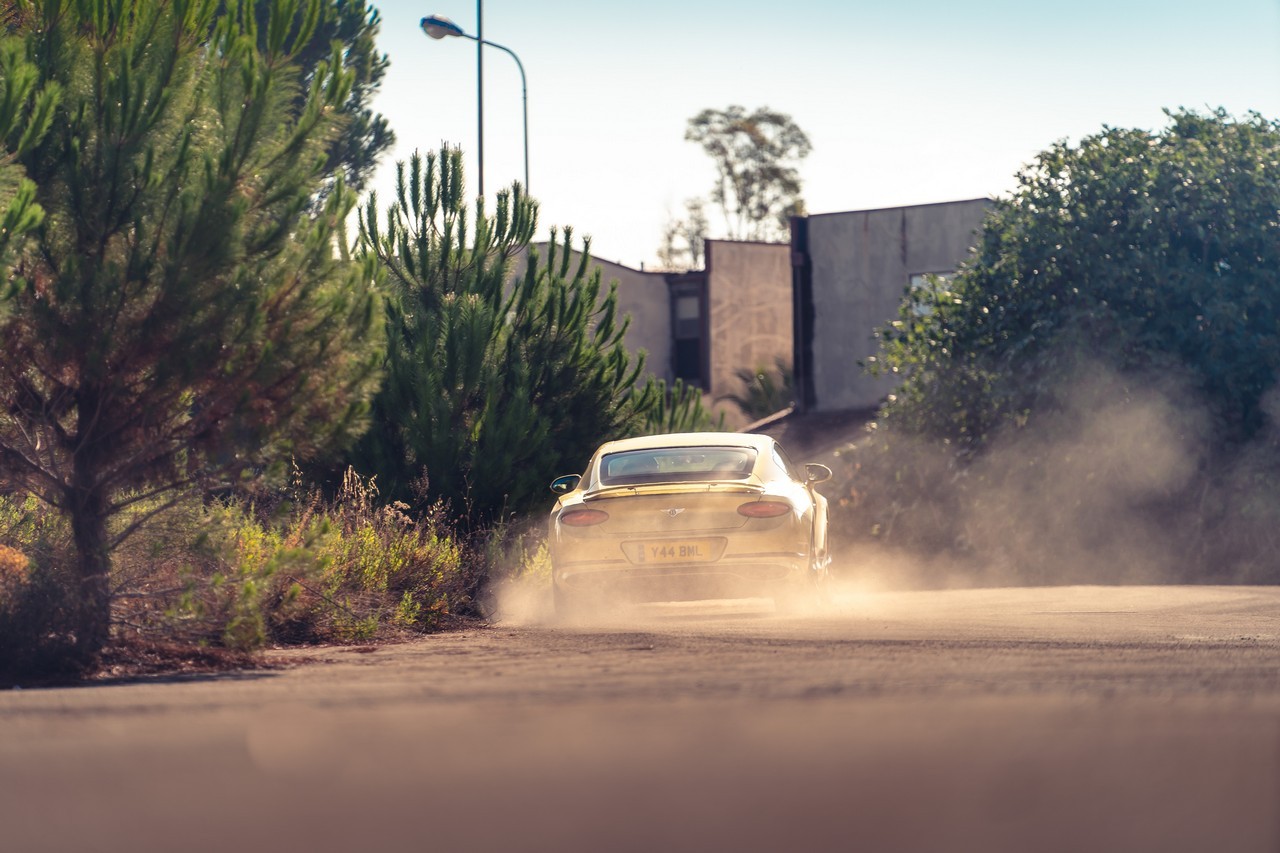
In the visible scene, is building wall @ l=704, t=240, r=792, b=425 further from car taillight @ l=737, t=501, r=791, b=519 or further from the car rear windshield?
car taillight @ l=737, t=501, r=791, b=519

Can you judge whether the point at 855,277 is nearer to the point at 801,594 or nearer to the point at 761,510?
the point at 801,594

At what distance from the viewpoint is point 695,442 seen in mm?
14047

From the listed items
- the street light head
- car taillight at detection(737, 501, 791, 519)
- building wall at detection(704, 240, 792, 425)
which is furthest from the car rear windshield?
building wall at detection(704, 240, 792, 425)

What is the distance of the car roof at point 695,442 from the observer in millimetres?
13986

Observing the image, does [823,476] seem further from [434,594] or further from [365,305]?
[365,305]

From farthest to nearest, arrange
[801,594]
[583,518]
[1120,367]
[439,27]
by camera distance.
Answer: [439,27] → [1120,367] → [801,594] → [583,518]

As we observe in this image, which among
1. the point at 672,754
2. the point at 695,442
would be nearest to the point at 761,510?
the point at 695,442

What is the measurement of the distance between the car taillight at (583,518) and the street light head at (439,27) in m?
19.7

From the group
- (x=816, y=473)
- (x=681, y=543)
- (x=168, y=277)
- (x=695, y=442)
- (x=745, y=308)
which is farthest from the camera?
(x=745, y=308)

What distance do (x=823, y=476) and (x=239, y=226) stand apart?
6732mm

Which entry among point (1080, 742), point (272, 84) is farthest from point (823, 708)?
point (272, 84)

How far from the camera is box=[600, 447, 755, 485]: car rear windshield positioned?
43.4 feet

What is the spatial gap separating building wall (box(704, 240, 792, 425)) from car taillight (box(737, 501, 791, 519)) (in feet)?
108

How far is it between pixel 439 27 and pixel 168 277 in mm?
22197
